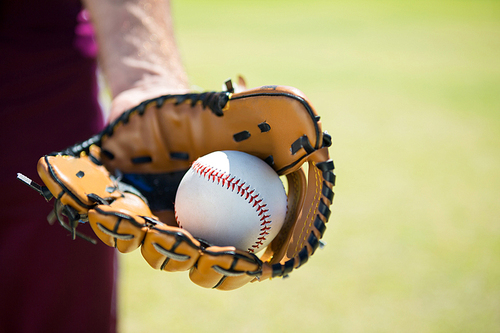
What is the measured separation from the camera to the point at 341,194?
3561mm

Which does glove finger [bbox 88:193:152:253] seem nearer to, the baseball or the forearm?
the baseball

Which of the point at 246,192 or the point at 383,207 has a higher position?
the point at 246,192

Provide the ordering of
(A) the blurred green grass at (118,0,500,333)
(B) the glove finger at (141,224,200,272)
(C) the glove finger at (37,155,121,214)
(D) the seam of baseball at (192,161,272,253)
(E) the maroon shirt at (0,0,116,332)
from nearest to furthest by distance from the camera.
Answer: (B) the glove finger at (141,224,200,272)
(C) the glove finger at (37,155,121,214)
(D) the seam of baseball at (192,161,272,253)
(E) the maroon shirt at (0,0,116,332)
(A) the blurred green grass at (118,0,500,333)

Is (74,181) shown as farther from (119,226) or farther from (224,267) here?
(224,267)

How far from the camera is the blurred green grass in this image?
221cm

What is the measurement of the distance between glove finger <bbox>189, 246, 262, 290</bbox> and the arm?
624mm

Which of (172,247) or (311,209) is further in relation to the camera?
(311,209)

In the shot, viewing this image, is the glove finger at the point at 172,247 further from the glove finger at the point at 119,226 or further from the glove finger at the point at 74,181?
the glove finger at the point at 74,181

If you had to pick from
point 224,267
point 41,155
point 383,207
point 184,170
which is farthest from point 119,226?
point 383,207

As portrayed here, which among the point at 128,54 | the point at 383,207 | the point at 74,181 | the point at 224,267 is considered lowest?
the point at 383,207

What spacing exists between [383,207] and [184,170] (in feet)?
7.77

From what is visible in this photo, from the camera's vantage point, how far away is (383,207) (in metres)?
3.37

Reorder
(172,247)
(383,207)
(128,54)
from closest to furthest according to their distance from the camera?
1. (172,247)
2. (128,54)
3. (383,207)

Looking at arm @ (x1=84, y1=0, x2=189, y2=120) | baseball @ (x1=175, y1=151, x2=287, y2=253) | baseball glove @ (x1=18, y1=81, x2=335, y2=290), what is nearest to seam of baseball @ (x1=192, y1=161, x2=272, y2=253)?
baseball @ (x1=175, y1=151, x2=287, y2=253)
